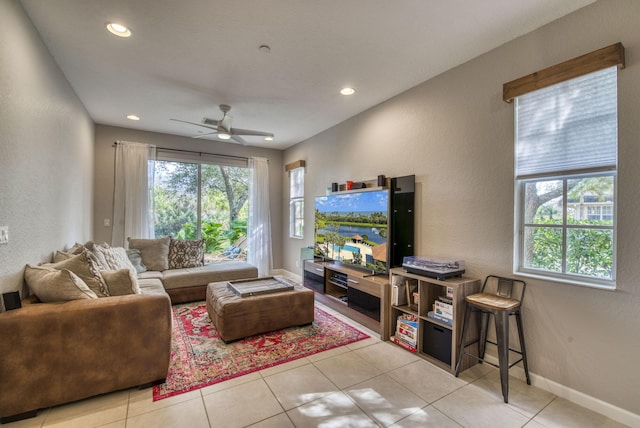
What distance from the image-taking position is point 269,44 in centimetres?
237

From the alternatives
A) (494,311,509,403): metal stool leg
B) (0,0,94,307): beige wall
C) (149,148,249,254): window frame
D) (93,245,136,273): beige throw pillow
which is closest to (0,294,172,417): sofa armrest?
(0,0,94,307): beige wall

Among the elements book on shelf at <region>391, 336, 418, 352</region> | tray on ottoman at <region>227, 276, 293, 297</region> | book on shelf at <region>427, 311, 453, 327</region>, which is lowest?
book on shelf at <region>391, 336, 418, 352</region>

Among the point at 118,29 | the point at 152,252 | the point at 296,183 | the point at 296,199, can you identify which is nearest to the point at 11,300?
the point at 118,29

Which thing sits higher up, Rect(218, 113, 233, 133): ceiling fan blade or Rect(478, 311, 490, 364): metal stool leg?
Rect(218, 113, 233, 133): ceiling fan blade

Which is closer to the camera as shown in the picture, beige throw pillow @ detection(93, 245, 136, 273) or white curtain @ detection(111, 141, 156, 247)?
beige throw pillow @ detection(93, 245, 136, 273)

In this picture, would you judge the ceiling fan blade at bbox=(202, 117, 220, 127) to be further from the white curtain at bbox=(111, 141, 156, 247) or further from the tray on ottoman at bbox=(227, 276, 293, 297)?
the tray on ottoman at bbox=(227, 276, 293, 297)

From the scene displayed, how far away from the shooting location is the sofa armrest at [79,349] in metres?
1.70

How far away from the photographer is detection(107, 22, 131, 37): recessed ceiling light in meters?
2.14

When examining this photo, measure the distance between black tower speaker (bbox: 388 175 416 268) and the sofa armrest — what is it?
2298 mm

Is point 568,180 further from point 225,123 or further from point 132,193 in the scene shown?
point 132,193

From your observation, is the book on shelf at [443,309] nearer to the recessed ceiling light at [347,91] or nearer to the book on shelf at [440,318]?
the book on shelf at [440,318]

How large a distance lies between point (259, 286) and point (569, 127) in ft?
10.2

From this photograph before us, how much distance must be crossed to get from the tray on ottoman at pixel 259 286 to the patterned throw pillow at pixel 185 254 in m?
1.44

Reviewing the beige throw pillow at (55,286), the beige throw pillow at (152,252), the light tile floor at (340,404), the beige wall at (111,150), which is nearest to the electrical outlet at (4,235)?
the beige throw pillow at (55,286)
